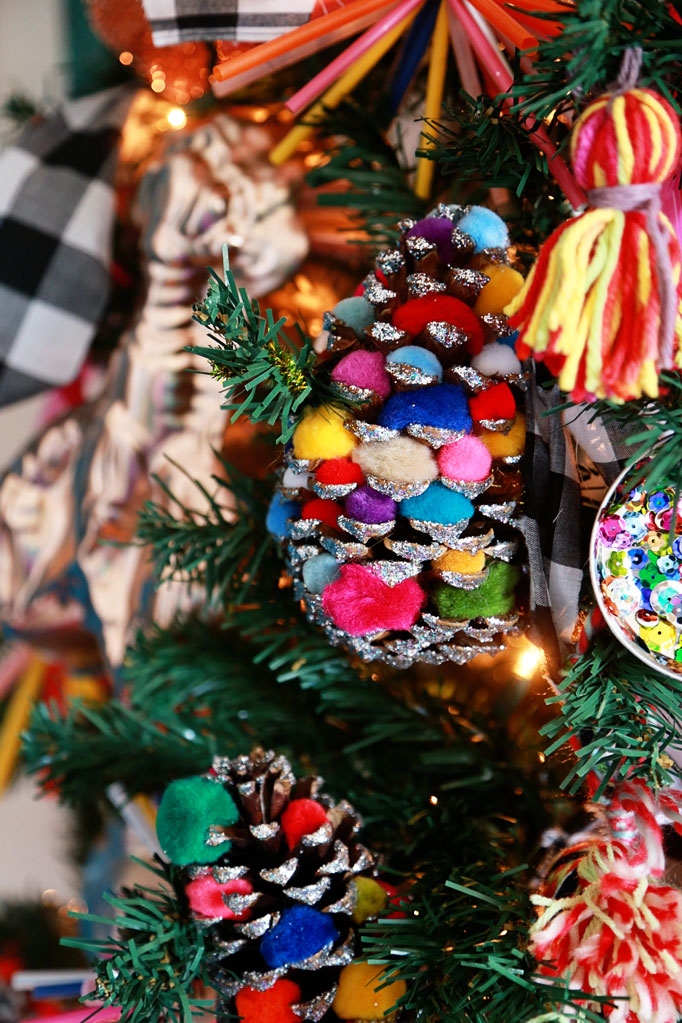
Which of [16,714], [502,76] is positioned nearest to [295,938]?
[502,76]

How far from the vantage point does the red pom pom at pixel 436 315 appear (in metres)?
0.27

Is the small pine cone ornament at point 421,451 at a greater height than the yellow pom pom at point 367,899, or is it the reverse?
the small pine cone ornament at point 421,451

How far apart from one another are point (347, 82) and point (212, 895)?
382 millimetres

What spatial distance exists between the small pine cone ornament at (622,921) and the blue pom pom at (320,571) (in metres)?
0.14

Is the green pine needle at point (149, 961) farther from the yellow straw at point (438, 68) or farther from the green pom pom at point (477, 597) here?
the yellow straw at point (438, 68)

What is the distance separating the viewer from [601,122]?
21 centimetres

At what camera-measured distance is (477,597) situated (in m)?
0.29

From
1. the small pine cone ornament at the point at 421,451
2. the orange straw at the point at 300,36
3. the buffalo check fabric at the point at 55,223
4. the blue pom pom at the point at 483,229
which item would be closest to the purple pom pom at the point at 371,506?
the small pine cone ornament at the point at 421,451

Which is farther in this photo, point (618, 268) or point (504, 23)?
point (504, 23)

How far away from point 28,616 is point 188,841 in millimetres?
391

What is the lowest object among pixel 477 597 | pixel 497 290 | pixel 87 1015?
pixel 87 1015

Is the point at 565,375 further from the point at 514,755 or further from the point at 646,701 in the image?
the point at 514,755

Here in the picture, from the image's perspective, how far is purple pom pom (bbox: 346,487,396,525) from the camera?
0.91ft

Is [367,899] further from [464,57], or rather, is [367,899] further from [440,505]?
[464,57]
